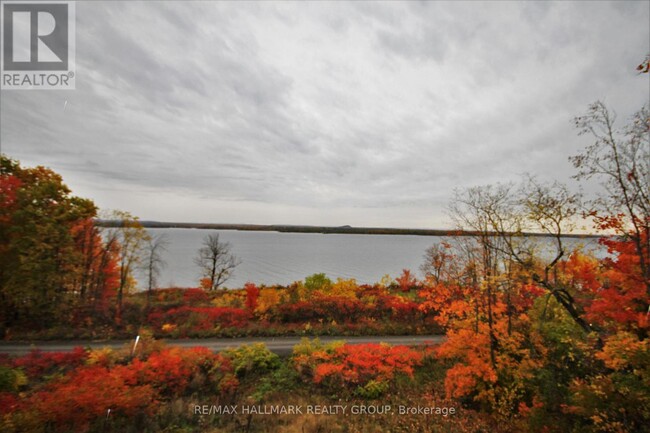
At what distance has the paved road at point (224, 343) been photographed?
18837 mm

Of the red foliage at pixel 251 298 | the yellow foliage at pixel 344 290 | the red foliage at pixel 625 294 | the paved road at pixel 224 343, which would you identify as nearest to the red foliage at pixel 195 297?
the red foliage at pixel 251 298

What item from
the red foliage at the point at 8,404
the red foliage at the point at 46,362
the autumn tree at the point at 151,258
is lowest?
the red foliage at the point at 46,362

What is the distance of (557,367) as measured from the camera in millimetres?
11984

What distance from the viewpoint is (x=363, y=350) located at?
1866 cm

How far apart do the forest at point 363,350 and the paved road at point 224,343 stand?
2.77ft

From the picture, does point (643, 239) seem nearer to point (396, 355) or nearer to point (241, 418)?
point (396, 355)

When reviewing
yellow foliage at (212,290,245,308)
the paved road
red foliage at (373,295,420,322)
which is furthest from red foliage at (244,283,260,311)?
red foliage at (373,295,420,322)

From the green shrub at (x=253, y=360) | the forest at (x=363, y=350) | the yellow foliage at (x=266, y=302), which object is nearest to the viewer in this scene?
the forest at (x=363, y=350)

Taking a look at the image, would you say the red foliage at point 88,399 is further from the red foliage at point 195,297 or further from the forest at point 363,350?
the red foliage at point 195,297

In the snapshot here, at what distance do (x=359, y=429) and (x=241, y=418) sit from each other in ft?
18.5

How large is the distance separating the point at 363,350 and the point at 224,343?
1079 centimetres

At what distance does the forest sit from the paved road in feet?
2.77

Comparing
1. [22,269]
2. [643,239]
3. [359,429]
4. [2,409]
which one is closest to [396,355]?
[359,429]

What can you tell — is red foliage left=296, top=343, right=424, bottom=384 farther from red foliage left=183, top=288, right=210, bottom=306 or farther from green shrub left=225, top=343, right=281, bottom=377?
red foliage left=183, top=288, right=210, bottom=306
